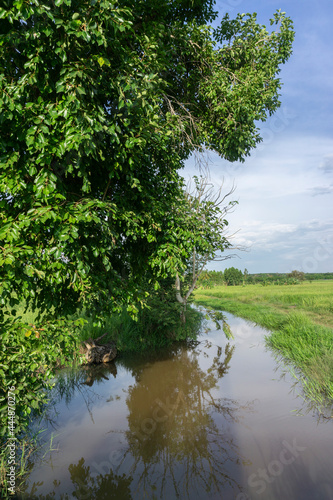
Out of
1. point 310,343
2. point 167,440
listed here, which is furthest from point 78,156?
point 310,343

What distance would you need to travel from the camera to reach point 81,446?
212 inches

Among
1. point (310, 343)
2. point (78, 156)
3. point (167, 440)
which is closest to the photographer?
point (78, 156)

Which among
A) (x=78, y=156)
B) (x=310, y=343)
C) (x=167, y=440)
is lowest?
(x=167, y=440)

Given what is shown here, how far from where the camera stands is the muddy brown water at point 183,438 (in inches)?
169

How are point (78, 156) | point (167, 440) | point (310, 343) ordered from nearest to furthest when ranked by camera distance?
1. point (78, 156)
2. point (167, 440)
3. point (310, 343)

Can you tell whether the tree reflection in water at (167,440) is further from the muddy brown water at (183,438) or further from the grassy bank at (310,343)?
the grassy bank at (310,343)

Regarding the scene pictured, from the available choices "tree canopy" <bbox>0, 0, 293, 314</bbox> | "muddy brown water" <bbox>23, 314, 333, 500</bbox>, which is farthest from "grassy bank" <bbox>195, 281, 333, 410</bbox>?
"tree canopy" <bbox>0, 0, 293, 314</bbox>

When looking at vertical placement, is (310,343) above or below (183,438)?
above

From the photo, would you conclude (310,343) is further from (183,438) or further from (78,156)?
(78,156)

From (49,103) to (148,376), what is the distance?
7.52 meters

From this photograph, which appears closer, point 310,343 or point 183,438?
point 183,438

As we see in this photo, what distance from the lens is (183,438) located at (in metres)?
5.53

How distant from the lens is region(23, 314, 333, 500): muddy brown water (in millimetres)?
4285

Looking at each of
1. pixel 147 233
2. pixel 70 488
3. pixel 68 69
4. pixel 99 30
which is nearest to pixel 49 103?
pixel 68 69
